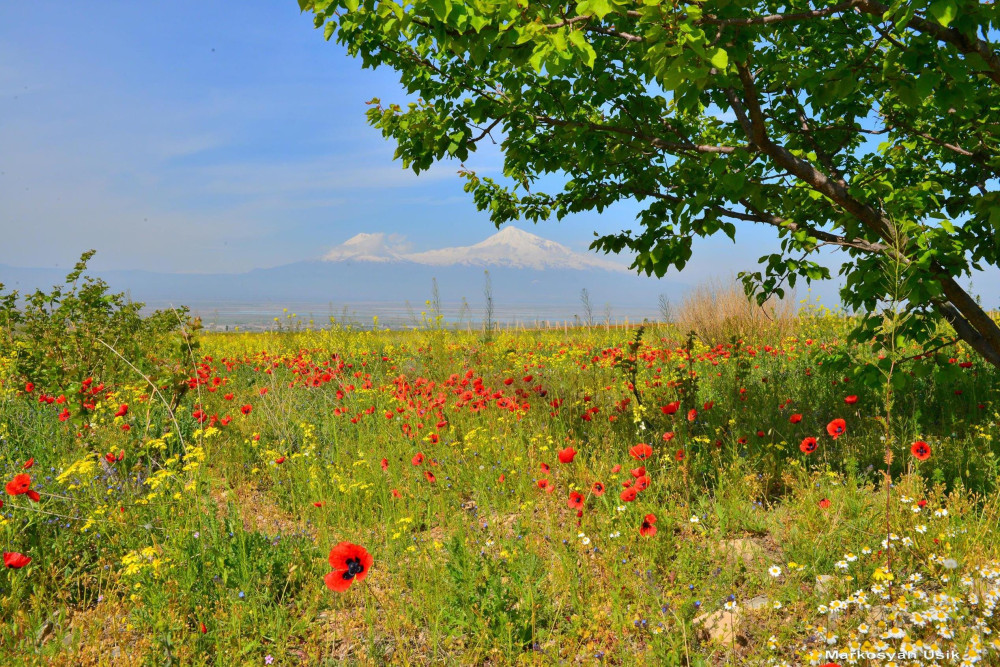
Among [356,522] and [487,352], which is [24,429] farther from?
[487,352]

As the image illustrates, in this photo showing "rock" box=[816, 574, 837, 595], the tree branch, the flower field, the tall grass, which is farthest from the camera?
the tall grass

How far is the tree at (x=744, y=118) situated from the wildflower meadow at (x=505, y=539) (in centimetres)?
85

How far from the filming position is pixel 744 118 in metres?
3.35

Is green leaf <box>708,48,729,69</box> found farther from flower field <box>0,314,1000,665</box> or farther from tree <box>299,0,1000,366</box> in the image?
flower field <box>0,314,1000,665</box>

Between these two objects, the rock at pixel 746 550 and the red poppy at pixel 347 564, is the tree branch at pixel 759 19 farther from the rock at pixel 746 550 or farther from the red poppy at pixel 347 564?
the red poppy at pixel 347 564

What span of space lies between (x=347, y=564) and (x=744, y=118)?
3.19m

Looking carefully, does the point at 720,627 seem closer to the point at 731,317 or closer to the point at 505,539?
the point at 505,539

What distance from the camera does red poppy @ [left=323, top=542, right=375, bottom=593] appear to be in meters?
1.99

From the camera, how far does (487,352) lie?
7.88 m

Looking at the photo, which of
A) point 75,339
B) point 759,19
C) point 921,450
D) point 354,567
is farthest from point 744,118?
point 75,339

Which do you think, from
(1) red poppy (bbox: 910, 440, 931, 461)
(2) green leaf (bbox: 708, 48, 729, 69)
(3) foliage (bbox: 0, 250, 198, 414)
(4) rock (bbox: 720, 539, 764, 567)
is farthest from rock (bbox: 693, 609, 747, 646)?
(3) foliage (bbox: 0, 250, 198, 414)

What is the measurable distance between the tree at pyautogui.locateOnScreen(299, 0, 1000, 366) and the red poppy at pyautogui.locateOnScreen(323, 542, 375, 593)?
1943mm

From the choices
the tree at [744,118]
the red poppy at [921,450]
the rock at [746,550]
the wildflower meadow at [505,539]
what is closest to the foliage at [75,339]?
the wildflower meadow at [505,539]

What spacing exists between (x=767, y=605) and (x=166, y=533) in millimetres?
2847
